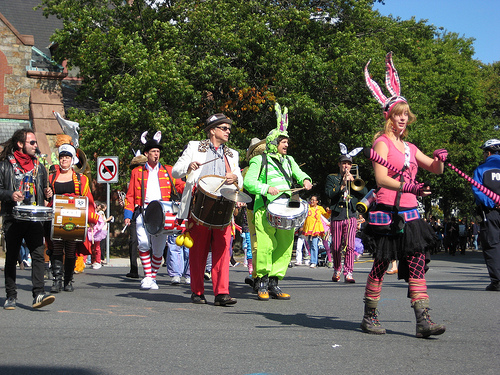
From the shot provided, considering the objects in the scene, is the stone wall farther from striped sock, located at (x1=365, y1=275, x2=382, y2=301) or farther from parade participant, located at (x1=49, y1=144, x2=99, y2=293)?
striped sock, located at (x1=365, y1=275, x2=382, y2=301)

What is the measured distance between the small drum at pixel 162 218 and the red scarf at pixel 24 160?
2.08 meters

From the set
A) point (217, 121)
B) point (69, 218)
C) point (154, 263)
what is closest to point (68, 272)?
point (154, 263)

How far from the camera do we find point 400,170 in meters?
6.26

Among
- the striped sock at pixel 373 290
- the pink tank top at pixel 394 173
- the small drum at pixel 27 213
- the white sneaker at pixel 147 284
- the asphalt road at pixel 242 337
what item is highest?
the pink tank top at pixel 394 173

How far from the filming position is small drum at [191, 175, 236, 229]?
8211 mm

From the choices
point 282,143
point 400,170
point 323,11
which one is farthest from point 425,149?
point 400,170

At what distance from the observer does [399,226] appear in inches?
241

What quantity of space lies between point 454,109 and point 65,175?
1525 inches

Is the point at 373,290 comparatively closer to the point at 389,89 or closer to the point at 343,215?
the point at 389,89

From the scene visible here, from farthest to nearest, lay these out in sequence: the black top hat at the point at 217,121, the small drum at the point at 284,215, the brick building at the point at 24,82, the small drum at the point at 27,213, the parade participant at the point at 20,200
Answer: the brick building at the point at 24,82 < the small drum at the point at 284,215 < the black top hat at the point at 217,121 < the parade participant at the point at 20,200 < the small drum at the point at 27,213

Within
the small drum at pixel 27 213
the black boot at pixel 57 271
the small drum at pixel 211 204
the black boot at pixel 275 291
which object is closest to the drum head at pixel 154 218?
the black boot at pixel 57 271

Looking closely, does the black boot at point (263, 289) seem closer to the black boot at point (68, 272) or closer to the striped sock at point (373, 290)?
the black boot at point (68, 272)

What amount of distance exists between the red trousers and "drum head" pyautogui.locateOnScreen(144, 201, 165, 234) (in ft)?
3.91

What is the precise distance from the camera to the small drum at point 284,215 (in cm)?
883
